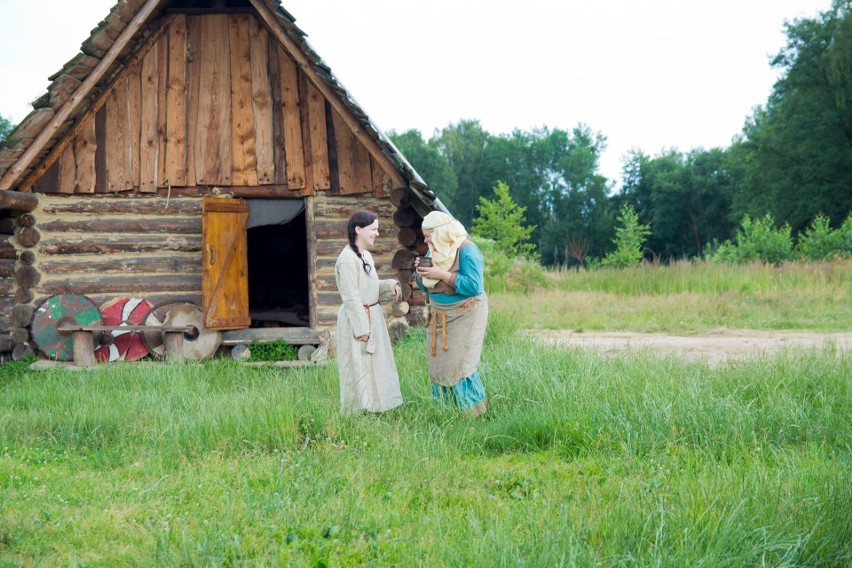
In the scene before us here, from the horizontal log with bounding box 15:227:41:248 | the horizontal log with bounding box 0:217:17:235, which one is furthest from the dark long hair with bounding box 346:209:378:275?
the horizontal log with bounding box 0:217:17:235

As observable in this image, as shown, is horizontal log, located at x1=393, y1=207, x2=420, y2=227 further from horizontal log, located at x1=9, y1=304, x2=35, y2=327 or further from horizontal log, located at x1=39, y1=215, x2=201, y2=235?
horizontal log, located at x1=9, y1=304, x2=35, y2=327

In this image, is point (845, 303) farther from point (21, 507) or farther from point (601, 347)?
point (21, 507)

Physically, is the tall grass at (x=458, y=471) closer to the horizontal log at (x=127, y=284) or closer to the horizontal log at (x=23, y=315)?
the horizontal log at (x=23, y=315)

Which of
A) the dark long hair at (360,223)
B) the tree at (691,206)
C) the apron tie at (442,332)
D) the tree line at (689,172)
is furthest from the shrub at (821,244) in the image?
the tree at (691,206)

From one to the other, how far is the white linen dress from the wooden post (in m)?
4.72

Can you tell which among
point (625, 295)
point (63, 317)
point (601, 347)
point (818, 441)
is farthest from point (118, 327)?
point (625, 295)

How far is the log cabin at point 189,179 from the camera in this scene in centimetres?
997

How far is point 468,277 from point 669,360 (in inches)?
107

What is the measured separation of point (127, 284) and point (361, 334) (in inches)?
206

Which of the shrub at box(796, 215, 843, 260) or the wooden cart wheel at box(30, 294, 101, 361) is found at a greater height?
the shrub at box(796, 215, 843, 260)

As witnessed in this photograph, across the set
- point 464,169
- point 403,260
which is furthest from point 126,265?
point 464,169

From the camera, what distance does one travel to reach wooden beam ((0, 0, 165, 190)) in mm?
9203

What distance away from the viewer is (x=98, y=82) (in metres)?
9.80

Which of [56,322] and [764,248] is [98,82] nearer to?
[56,322]
